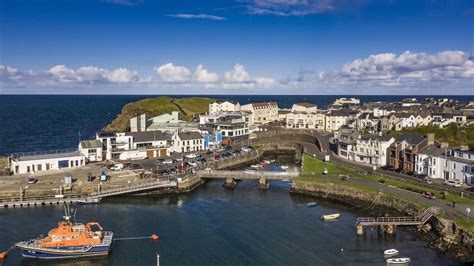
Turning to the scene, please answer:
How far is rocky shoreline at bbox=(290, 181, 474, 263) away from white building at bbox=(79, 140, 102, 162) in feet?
147

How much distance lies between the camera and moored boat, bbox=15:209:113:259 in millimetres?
50250

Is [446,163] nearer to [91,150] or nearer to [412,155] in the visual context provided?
[412,155]

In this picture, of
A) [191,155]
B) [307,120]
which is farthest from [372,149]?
[307,120]

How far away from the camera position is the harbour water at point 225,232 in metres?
50.2

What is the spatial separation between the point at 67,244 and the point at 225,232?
20466 millimetres

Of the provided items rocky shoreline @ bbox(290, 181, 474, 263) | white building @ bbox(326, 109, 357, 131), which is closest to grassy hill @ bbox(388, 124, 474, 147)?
white building @ bbox(326, 109, 357, 131)

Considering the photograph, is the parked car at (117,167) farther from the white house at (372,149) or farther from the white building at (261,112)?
the white building at (261,112)

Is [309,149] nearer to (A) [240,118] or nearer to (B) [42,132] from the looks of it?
(A) [240,118]

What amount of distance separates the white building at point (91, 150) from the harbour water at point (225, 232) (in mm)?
25110

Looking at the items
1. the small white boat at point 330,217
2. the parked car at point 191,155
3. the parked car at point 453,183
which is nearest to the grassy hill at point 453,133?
the parked car at point 453,183

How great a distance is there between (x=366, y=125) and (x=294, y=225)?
3297 inches

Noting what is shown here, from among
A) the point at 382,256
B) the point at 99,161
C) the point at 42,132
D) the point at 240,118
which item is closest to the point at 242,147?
the point at 240,118

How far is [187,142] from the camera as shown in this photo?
366ft

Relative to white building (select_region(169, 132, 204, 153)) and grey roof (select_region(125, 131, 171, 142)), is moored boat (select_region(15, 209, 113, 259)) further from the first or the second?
white building (select_region(169, 132, 204, 153))
